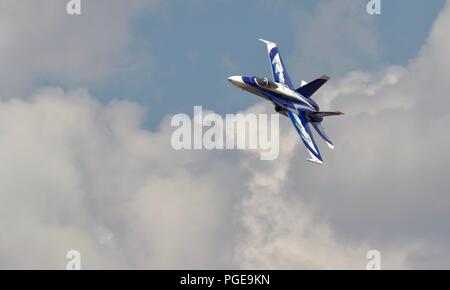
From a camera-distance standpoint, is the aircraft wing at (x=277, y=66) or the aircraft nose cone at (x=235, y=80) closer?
the aircraft nose cone at (x=235, y=80)

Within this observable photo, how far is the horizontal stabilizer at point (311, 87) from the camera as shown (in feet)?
437

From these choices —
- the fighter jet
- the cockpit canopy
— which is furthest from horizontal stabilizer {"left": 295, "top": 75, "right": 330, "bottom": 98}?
the cockpit canopy

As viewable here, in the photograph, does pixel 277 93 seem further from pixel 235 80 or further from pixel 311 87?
pixel 235 80

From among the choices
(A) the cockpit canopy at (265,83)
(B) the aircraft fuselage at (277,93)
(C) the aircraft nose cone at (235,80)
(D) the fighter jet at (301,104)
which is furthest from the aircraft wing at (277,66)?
(C) the aircraft nose cone at (235,80)

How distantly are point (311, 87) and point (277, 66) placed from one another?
1192cm

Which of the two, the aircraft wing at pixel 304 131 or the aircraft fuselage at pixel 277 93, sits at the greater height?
the aircraft fuselage at pixel 277 93

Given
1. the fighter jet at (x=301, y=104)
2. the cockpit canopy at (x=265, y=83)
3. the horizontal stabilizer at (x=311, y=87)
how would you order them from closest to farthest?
the cockpit canopy at (x=265, y=83), the fighter jet at (x=301, y=104), the horizontal stabilizer at (x=311, y=87)

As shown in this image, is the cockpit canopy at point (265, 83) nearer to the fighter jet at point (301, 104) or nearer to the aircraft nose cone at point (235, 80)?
the fighter jet at point (301, 104)

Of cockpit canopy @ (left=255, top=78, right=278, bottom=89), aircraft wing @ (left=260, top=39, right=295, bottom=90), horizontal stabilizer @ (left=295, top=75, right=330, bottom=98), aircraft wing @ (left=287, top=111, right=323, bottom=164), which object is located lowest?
aircraft wing @ (left=287, top=111, right=323, bottom=164)

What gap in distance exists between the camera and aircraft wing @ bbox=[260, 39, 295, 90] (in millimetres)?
141500

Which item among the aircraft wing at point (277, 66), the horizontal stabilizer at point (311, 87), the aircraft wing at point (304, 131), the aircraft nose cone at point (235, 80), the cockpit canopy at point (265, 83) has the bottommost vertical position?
the aircraft wing at point (304, 131)

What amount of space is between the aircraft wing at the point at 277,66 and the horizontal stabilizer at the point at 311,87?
491 cm

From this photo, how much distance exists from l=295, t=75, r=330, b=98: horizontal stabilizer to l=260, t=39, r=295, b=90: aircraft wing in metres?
4.91

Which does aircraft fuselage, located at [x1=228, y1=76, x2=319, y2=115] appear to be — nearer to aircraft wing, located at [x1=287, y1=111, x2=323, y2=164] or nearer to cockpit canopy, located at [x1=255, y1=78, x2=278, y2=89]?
cockpit canopy, located at [x1=255, y1=78, x2=278, y2=89]
